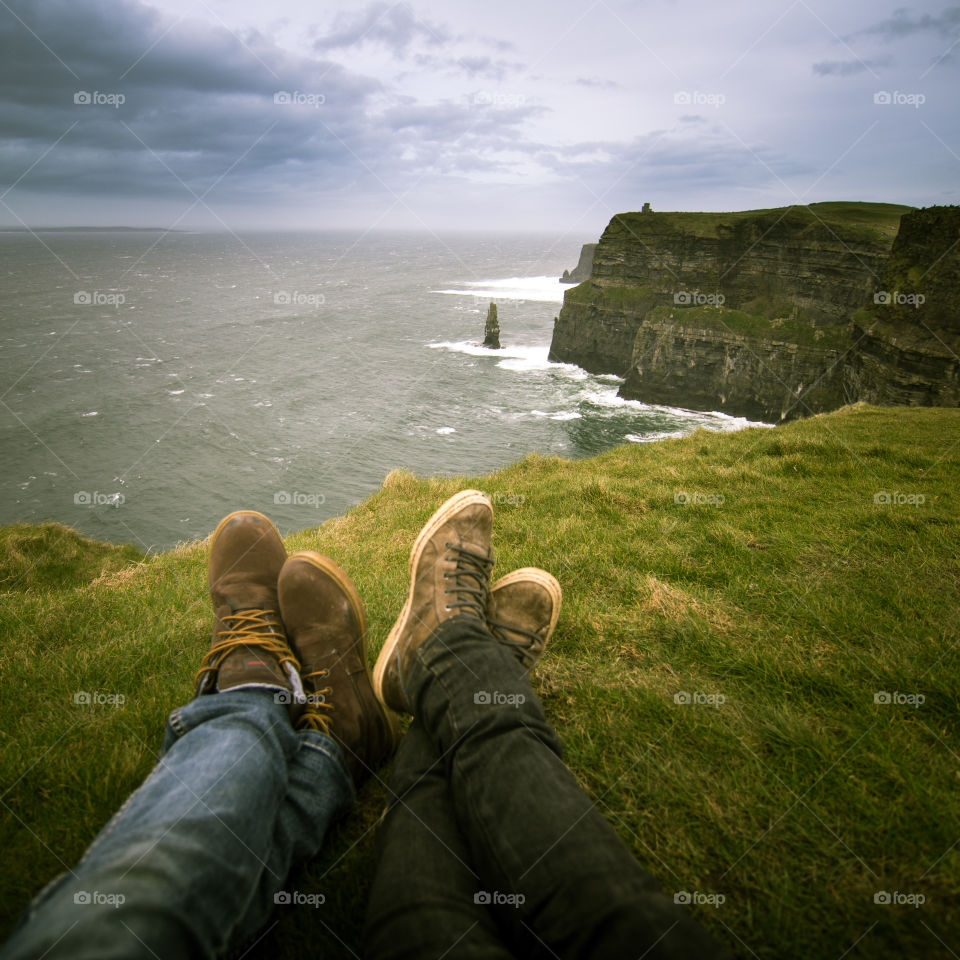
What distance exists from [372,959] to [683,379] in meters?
52.8

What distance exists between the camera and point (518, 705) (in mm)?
2002

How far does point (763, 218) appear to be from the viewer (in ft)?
168

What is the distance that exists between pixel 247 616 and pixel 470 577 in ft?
4.41

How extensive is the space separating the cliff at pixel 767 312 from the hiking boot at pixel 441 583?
3592 cm

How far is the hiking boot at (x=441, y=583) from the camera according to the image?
264 centimetres

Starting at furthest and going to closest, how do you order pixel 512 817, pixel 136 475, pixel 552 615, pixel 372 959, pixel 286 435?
pixel 286 435, pixel 136 475, pixel 552 615, pixel 512 817, pixel 372 959

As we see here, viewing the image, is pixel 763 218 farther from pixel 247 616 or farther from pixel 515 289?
pixel 515 289

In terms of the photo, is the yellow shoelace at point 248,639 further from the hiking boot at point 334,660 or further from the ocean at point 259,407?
the ocean at point 259,407

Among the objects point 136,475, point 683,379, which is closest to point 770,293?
point 683,379

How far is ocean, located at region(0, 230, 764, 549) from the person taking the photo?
29469mm

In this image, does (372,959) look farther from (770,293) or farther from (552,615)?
(770,293)

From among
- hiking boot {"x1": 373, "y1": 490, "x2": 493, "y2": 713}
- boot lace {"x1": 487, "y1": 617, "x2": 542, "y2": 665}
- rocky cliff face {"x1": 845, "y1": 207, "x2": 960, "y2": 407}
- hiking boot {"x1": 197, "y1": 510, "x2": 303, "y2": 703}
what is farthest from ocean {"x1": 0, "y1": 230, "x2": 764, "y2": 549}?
rocky cliff face {"x1": 845, "y1": 207, "x2": 960, "y2": 407}

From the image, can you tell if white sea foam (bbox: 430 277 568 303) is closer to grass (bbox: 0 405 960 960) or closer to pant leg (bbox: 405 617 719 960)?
grass (bbox: 0 405 960 960)

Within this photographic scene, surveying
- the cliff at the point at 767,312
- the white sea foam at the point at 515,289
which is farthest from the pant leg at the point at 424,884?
the white sea foam at the point at 515,289
